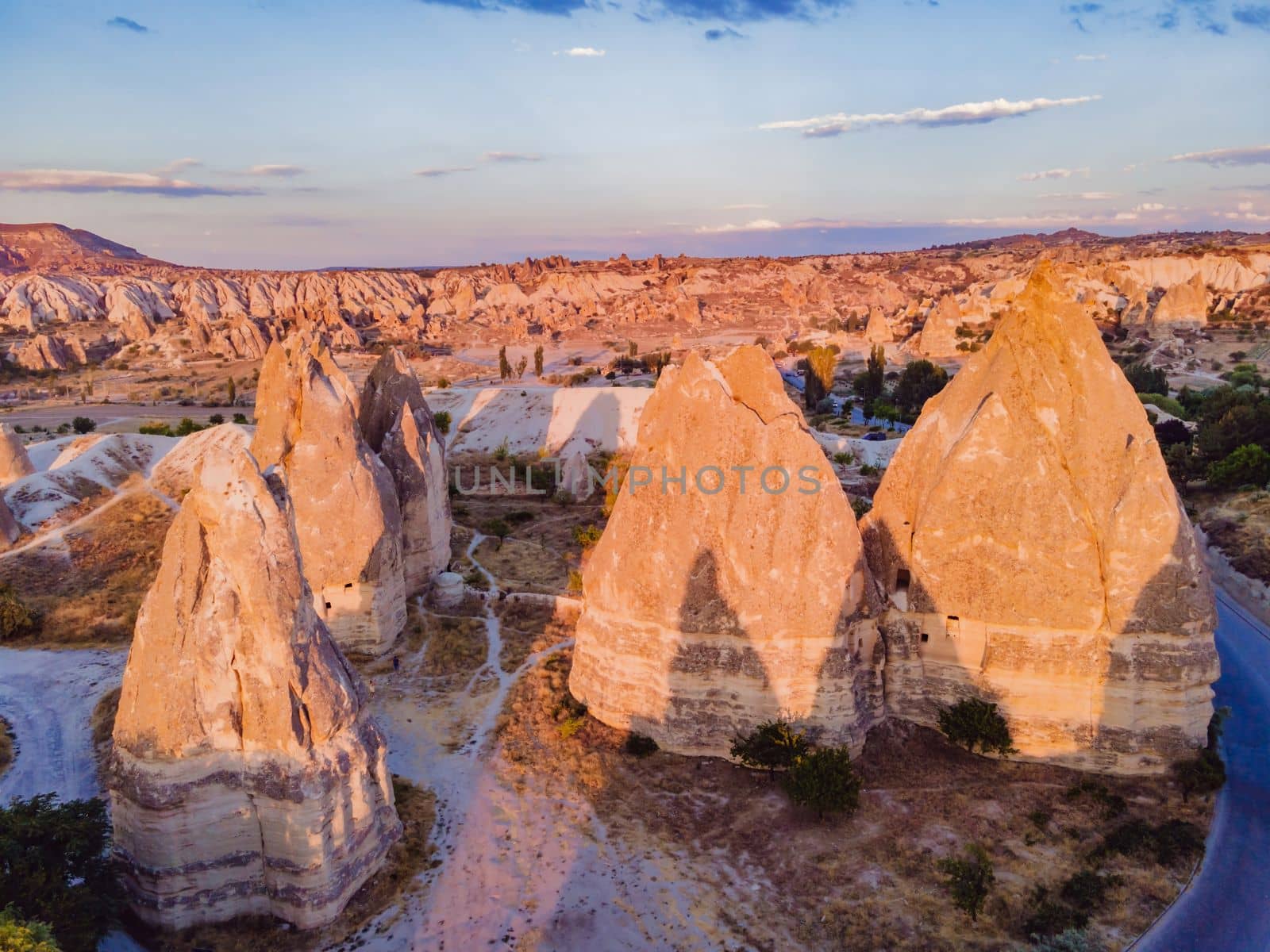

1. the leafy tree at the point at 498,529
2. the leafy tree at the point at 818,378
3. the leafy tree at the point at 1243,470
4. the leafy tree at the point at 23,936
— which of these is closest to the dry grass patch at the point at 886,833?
the leafy tree at the point at 23,936

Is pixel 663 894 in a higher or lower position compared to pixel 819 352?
lower

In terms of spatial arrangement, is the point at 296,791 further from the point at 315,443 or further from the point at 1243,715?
the point at 1243,715

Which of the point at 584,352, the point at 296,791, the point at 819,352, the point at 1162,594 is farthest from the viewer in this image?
the point at 584,352

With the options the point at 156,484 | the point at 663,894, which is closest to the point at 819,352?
the point at 156,484

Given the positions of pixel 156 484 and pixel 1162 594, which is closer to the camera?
pixel 1162 594

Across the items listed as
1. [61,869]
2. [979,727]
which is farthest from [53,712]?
[979,727]

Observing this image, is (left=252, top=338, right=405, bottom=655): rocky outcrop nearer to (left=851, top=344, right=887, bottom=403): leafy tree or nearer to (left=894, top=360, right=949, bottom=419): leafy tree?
(left=894, top=360, right=949, bottom=419): leafy tree
